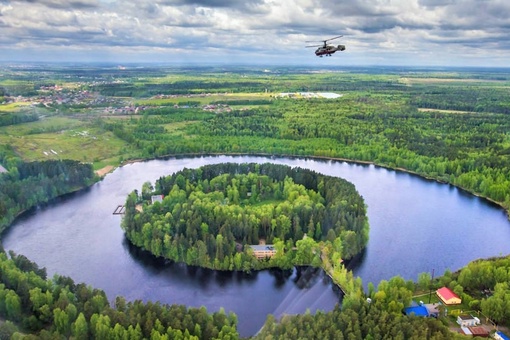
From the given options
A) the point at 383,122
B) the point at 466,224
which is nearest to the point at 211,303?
the point at 466,224

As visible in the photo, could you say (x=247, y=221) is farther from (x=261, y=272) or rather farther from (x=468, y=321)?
(x=468, y=321)

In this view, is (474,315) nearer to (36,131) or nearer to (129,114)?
(36,131)

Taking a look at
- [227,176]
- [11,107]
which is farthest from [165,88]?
[227,176]

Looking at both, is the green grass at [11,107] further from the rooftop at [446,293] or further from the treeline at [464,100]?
the treeline at [464,100]

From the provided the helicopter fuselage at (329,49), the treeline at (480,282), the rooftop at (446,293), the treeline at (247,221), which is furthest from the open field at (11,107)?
the rooftop at (446,293)

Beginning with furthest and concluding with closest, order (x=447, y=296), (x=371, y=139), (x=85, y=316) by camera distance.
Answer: (x=371, y=139) → (x=447, y=296) → (x=85, y=316)

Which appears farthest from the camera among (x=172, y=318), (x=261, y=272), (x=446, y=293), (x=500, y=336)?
(x=261, y=272)

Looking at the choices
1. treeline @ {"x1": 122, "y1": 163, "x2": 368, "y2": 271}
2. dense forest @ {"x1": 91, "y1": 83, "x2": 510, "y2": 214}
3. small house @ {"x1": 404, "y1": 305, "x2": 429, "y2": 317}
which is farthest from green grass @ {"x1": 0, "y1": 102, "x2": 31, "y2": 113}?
small house @ {"x1": 404, "y1": 305, "x2": 429, "y2": 317}
